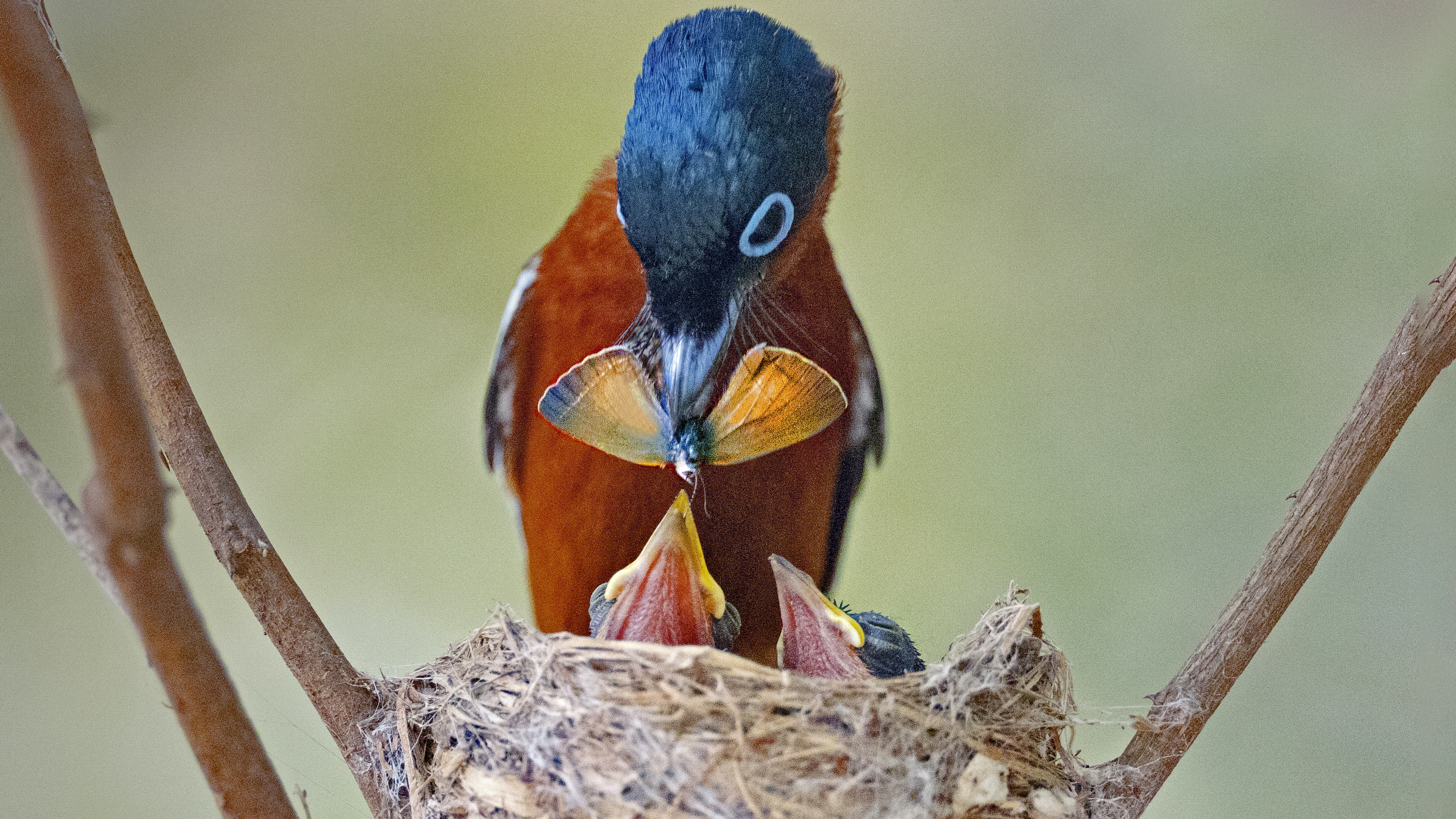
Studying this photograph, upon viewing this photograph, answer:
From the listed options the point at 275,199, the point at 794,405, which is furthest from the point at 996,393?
the point at 275,199

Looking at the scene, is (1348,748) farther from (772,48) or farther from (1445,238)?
(772,48)

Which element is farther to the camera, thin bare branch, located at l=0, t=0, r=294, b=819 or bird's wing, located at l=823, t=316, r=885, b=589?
bird's wing, located at l=823, t=316, r=885, b=589

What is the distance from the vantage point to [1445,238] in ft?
3.89

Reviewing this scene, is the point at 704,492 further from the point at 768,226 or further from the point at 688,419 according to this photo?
the point at 768,226

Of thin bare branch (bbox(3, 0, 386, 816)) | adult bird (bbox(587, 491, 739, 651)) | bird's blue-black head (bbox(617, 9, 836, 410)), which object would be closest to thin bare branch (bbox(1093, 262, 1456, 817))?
adult bird (bbox(587, 491, 739, 651))

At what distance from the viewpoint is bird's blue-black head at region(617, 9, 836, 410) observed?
0.85 metres

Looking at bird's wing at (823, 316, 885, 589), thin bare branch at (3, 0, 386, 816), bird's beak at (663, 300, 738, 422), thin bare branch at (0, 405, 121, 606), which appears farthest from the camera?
bird's wing at (823, 316, 885, 589)

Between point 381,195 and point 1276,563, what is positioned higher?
point 381,195

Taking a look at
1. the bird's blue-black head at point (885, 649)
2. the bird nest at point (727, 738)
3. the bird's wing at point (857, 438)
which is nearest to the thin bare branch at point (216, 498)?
the bird nest at point (727, 738)

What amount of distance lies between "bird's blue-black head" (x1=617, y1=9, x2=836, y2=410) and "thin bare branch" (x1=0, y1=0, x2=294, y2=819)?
1.36 feet

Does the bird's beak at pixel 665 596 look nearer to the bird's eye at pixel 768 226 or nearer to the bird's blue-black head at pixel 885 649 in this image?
the bird's blue-black head at pixel 885 649

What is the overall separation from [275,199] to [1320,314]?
127 centimetres

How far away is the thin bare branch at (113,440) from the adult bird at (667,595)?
320mm

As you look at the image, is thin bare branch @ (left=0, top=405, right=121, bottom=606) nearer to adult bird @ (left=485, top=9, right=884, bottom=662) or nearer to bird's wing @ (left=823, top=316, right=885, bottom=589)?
adult bird @ (left=485, top=9, right=884, bottom=662)
